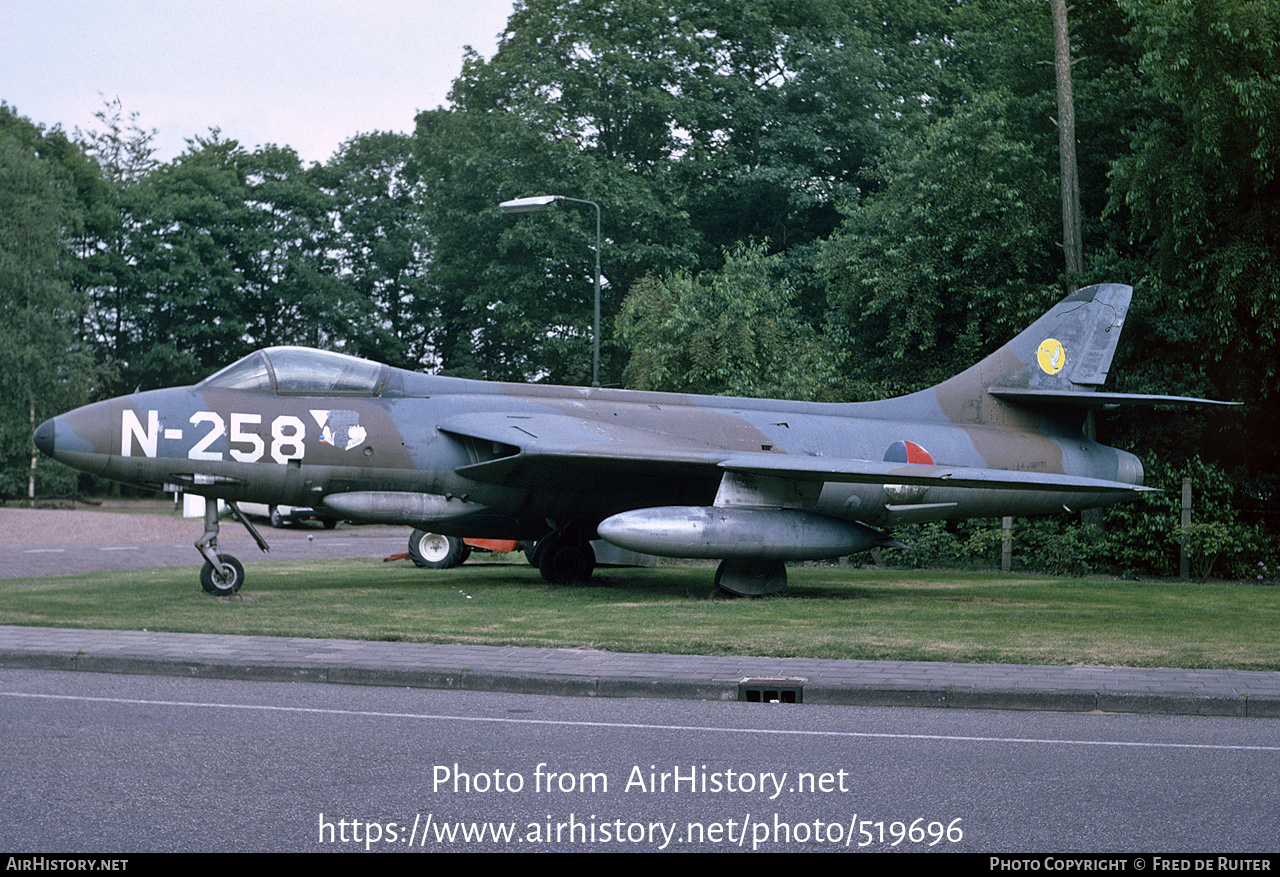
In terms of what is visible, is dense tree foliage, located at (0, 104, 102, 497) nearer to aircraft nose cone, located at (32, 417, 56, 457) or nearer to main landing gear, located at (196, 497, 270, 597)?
aircraft nose cone, located at (32, 417, 56, 457)

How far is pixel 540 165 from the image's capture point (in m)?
47.2

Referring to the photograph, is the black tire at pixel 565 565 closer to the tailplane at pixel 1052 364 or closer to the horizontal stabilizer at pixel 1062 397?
the tailplane at pixel 1052 364

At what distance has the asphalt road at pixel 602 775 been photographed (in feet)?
16.7

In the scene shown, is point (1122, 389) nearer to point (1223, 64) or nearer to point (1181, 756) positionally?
point (1223, 64)

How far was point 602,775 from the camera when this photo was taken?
6.16 m

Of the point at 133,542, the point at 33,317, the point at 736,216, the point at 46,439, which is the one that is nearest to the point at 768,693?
the point at 46,439

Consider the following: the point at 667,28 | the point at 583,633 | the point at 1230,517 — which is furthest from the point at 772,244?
the point at 583,633

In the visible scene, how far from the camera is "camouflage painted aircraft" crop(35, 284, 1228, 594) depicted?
1488 centimetres

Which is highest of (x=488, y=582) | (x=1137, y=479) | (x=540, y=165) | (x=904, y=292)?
(x=540, y=165)

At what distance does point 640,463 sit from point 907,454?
4337mm

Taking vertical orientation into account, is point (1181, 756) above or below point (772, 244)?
below

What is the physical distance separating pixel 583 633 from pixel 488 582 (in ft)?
21.8

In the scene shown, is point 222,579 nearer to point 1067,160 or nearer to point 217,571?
point 217,571

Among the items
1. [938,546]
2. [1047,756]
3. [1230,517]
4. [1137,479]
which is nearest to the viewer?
[1047,756]
